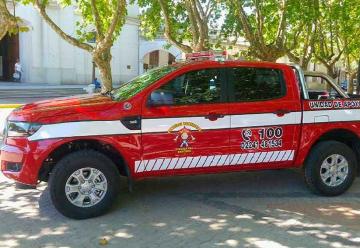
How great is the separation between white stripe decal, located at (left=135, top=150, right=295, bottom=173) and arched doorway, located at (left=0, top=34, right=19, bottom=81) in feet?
97.9

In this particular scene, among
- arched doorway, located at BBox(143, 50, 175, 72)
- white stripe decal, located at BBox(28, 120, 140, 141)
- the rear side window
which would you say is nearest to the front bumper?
white stripe decal, located at BBox(28, 120, 140, 141)

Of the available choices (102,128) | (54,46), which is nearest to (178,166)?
(102,128)

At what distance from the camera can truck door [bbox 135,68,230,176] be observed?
5.64 m

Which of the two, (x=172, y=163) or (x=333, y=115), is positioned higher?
(x=333, y=115)

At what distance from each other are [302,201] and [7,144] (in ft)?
12.1

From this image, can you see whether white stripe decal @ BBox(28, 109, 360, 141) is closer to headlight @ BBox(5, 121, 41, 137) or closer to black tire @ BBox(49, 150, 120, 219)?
headlight @ BBox(5, 121, 41, 137)

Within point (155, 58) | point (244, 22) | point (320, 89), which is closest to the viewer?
point (320, 89)

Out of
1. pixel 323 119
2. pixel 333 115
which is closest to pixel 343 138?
pixel 333 115

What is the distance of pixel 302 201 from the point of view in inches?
250

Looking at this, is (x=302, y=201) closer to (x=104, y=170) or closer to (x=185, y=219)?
(x=185, y=219)

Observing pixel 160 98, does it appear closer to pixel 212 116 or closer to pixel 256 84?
pixel 212 116

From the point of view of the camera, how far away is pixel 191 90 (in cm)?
590

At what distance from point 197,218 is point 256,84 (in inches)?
73.2

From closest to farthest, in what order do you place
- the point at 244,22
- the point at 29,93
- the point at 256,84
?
the point at 256,84
the point at 244,22
the point at 29,93
